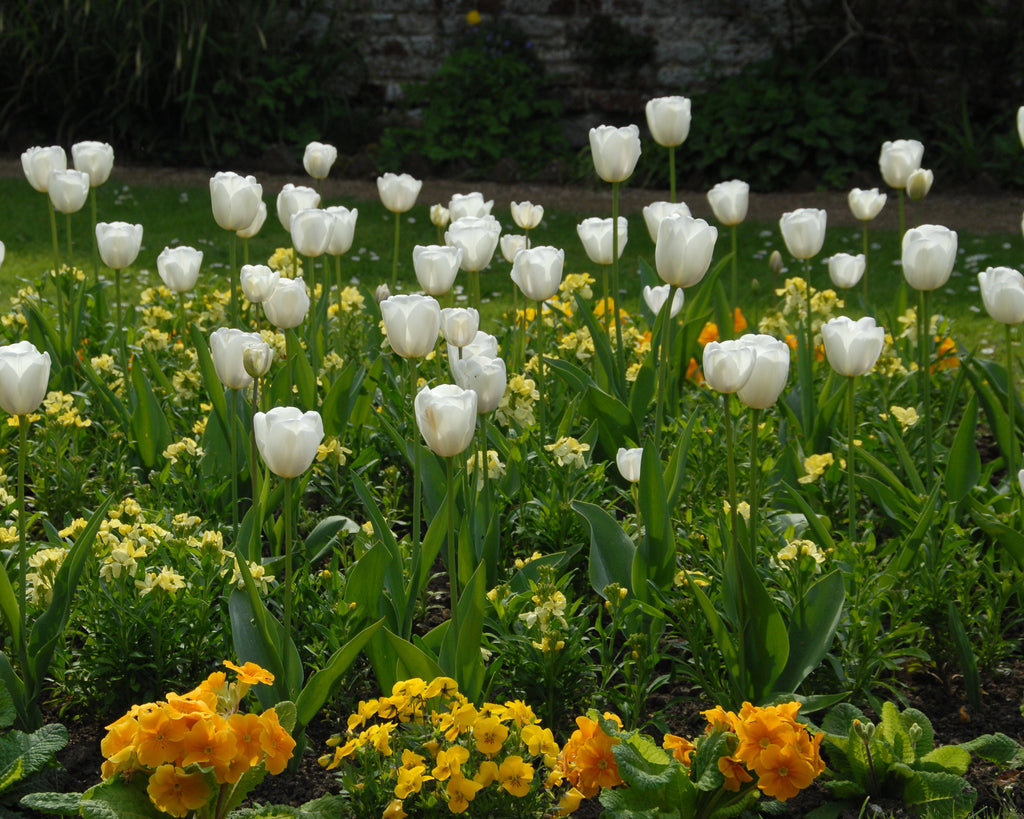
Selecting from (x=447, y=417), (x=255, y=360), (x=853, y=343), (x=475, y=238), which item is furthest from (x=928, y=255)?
(x=255, y=360)

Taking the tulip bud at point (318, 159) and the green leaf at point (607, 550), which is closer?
the green leaf at point (607, 550)

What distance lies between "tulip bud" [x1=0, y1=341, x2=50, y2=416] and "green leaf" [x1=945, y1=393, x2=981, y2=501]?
6.36 ft

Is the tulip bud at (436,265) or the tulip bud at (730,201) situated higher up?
the tulip bud at (730,201)

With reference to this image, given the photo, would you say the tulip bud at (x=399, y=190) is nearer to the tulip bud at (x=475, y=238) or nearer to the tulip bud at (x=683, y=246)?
the tulip bud at (x=475, y=238)

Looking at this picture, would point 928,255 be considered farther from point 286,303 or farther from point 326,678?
point 326,678

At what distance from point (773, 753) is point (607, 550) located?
2.15 feet

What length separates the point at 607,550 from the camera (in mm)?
2375

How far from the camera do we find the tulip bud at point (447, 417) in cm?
180

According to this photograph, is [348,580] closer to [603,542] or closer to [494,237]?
[603,542]

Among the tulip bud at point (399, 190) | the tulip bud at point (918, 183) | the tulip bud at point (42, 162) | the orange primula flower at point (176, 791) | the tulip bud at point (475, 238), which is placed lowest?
the orange primula flower at point (176, 791)

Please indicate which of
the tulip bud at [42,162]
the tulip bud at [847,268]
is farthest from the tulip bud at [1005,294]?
the tulip bud at [42,162]

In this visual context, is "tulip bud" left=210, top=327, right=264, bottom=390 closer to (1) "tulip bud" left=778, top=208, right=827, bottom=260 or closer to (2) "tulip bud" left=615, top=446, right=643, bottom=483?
(2) "tulip bud" left=615, top=446, right=643, bottom=483

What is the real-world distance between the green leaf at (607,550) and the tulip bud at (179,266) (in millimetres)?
1427

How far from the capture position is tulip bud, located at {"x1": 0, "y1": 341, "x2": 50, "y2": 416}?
191 cm
